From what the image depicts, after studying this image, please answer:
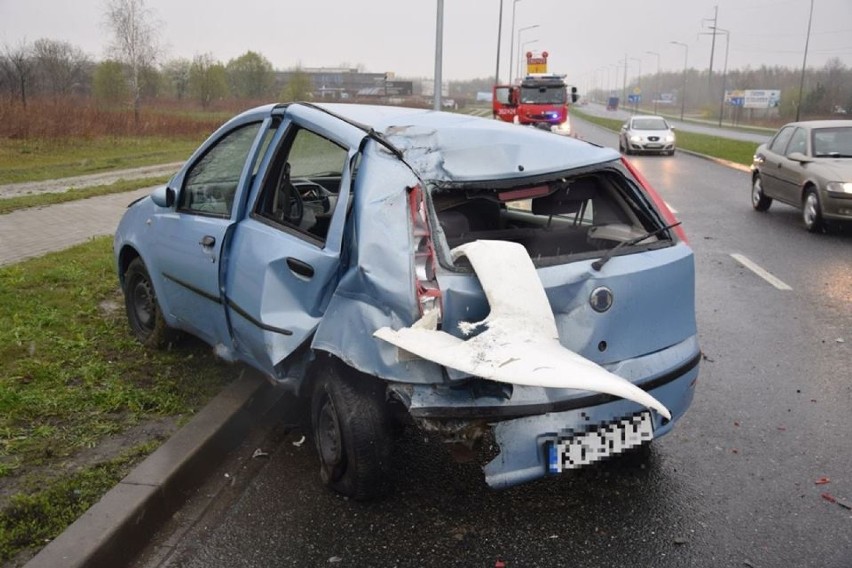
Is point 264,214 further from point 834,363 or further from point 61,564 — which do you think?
point 834,363

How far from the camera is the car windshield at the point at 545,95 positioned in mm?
35406

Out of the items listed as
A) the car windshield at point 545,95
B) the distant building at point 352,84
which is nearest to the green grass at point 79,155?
the car windshield at point 545,95

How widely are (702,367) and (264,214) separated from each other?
10.6 feet

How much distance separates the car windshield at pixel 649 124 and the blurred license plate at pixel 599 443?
2774cm

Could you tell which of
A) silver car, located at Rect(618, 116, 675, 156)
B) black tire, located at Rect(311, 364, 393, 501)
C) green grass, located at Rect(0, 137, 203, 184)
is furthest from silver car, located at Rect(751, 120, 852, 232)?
silver car, located at Rect(618, 116, 675, 156)

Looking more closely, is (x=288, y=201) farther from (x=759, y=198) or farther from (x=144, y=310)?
(x=759, y=198)

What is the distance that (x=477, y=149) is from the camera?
12.0 feet

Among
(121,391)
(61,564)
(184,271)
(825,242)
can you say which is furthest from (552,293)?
(825,242)

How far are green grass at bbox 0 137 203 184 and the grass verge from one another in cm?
1306

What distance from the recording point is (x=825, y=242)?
35.2ft

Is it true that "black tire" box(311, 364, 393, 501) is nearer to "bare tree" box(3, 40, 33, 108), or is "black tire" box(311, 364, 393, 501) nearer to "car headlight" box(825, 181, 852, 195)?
"car headlight" box(825, 181, 852, 195)

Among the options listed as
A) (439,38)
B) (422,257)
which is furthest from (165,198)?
(439,38)

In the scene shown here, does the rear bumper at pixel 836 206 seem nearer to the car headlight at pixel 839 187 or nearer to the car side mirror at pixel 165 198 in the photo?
the car headlight at pixel 839 187

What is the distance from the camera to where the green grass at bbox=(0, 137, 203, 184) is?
19.6m
